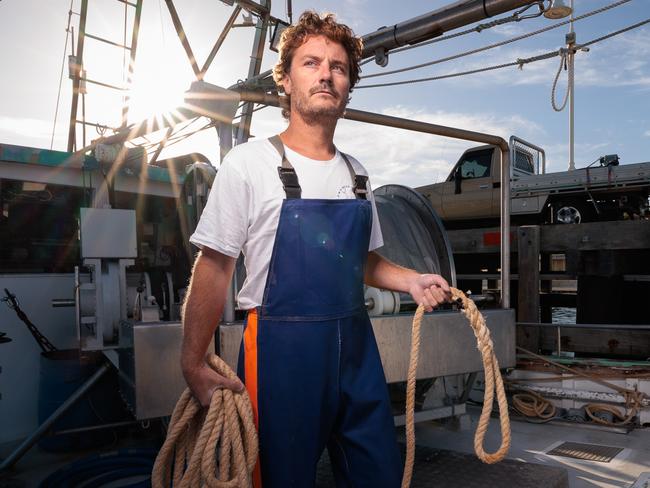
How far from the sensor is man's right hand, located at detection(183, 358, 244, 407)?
1680mm

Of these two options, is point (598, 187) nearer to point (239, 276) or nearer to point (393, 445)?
point (239, 276)

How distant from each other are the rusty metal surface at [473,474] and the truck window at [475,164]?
8.88 m

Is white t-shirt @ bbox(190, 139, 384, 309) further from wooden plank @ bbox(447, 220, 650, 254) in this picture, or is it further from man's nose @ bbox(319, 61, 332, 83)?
wooden plank @ bbox(447, 220, 650, 254)

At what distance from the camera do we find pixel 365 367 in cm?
180

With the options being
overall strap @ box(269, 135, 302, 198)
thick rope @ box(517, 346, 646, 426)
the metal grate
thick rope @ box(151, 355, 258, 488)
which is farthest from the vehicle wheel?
thick rope @ box(151, 355, 258, 488)

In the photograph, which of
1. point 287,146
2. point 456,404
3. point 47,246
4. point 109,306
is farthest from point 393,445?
point 47,246

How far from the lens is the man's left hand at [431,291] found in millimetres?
1788

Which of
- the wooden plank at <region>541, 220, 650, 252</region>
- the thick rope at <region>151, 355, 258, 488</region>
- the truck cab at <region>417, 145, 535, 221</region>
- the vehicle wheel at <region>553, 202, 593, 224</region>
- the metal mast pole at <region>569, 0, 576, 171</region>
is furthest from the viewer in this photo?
the metal mast pole at <region>569, 0, 576, 171</region>

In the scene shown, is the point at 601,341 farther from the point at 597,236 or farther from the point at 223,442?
the point at 223,442

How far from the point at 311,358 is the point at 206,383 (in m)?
0.33

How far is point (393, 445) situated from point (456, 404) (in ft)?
7.26

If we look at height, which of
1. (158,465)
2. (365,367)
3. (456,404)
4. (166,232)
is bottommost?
(456,404)

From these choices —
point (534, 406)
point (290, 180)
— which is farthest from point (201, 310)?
point (534, 406)

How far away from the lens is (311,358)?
1.66 m
